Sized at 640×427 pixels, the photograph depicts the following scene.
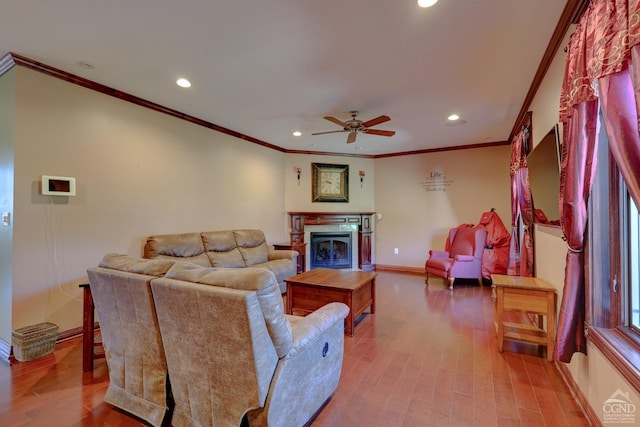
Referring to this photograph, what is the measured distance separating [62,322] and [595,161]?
4.38 meters

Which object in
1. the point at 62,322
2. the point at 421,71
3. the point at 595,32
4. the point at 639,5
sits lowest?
the point at 62,322

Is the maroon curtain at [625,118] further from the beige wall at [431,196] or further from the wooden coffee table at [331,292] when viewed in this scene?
the beige wall at [431,196]

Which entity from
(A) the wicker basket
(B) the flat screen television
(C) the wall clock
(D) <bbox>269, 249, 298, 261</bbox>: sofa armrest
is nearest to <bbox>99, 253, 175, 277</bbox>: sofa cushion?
(A) the wicker basket

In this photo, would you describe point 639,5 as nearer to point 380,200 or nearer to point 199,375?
point 199,375

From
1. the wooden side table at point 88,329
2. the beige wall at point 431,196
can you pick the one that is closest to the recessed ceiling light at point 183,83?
the wooden side table at point 88,329

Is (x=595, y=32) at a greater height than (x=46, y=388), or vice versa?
(x=595, y=32)

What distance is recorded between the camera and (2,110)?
266cm

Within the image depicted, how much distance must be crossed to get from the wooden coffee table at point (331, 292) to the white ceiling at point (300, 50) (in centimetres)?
209

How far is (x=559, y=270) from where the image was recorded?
90.4 inches

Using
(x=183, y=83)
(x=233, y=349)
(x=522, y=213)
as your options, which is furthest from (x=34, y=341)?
(x=522, y=213)

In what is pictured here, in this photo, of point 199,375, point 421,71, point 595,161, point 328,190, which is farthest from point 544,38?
point 328,190

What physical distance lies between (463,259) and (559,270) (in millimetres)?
2532

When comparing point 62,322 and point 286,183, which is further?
point 286,183

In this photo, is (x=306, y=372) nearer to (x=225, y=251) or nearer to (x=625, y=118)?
(x=625, y=118)
